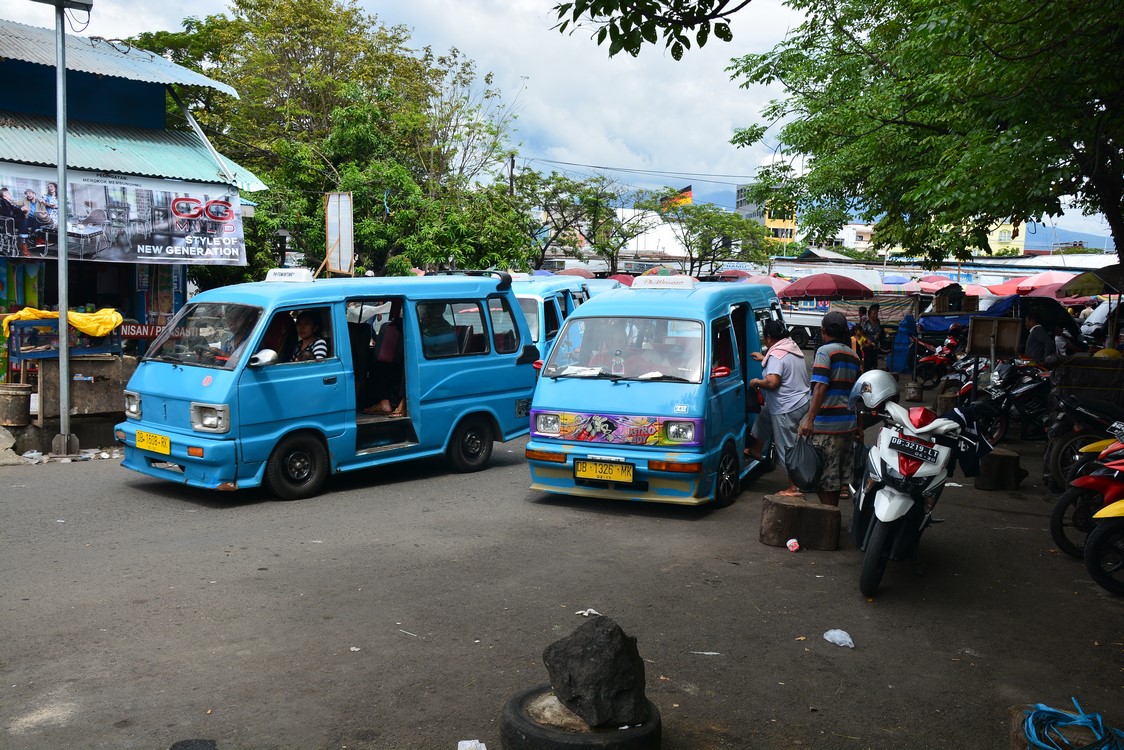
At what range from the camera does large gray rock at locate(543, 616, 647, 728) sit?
12.7 ft

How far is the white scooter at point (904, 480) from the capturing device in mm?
6184

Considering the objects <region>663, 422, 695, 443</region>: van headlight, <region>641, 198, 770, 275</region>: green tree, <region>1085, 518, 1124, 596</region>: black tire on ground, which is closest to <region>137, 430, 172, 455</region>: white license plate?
<region>663, 422, 695, 443</region>: van headlight

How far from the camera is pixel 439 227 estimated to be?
66.4 feet

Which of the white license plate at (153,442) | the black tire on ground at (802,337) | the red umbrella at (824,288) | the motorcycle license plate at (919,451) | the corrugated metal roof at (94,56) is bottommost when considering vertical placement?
the white license plate at (153,442)

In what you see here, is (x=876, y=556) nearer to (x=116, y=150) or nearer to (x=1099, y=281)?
(x=1099, y=281)

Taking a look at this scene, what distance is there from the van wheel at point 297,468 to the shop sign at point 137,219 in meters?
5.80

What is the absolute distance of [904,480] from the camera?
6.20 meters

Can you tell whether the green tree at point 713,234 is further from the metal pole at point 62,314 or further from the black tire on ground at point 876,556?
the black tire on ground at point 876,556

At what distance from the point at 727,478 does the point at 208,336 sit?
5.01m

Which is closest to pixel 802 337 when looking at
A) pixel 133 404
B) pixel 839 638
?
pixel 133 404

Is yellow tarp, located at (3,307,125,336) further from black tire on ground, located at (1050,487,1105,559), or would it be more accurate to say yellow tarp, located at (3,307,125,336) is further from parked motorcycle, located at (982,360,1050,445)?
parked motorcycle, located at (982,360,1050,445)

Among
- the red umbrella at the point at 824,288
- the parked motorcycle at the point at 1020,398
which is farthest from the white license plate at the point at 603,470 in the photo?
the red umbrella at the point at 824,288

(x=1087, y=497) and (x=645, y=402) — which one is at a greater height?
(x=645, y=402)

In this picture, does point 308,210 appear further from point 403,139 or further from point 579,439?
point 579,439
